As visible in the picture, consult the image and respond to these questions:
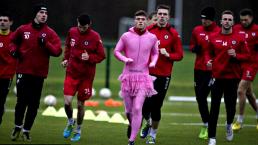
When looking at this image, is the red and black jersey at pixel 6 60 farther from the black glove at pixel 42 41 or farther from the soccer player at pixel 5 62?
the black glove at pixel 42 41

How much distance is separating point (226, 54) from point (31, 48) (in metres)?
3.58

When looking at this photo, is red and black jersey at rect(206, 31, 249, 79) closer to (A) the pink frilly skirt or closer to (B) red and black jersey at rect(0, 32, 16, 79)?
(A) the pink frilly skirt

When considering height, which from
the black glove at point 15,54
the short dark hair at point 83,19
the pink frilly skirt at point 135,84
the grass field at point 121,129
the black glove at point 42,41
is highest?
the short dark hair at point 83,19

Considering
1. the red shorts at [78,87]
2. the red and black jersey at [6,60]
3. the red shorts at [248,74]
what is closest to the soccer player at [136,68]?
the red shorts at [78,87]

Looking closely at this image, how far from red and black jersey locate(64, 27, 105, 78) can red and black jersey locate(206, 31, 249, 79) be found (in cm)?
213

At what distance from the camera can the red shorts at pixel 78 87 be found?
15.6 m

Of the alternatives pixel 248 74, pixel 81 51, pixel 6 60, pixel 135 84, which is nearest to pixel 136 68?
pixel 135 84

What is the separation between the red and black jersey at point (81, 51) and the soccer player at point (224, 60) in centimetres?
214

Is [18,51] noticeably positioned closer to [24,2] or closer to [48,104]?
[48,104]

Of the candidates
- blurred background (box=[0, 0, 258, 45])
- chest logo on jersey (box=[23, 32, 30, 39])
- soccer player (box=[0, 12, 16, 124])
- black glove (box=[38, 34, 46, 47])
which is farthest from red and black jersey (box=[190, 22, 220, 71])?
blurred background (box=[0, 0, 258, 45])

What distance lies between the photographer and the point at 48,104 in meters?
23.3

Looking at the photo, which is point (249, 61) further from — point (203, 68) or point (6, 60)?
point (6, 60)

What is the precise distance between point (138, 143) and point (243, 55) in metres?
2.58

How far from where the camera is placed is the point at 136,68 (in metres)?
14.4
